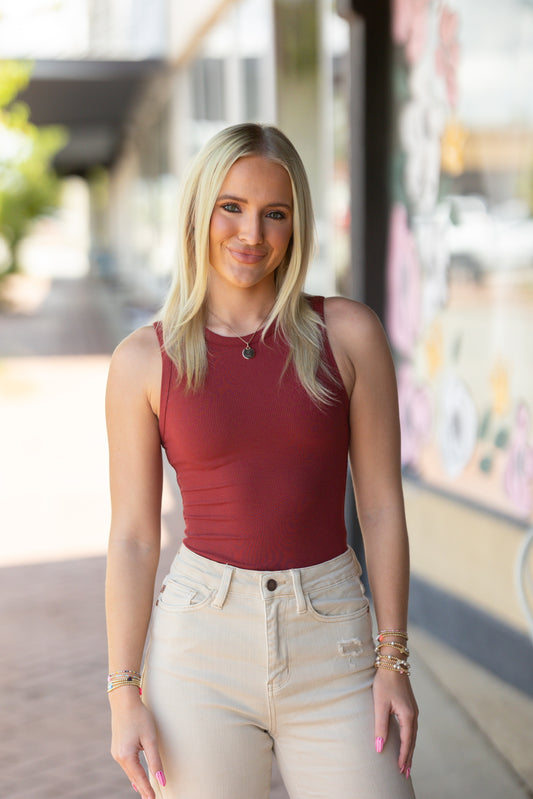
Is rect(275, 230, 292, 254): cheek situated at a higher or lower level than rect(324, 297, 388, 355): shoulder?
higher

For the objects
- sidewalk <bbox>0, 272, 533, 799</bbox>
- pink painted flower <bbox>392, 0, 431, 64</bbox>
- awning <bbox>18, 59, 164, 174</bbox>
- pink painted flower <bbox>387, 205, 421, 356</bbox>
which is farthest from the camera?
awning <bbox>18, 59, 164, 174</bbox>

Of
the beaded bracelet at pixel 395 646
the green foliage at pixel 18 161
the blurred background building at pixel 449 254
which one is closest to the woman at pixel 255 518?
the beaded bracelet at pixel 395 646

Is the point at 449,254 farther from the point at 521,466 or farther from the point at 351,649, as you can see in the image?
the point at 351,649

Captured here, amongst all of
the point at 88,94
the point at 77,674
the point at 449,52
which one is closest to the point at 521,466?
the point at 449,52

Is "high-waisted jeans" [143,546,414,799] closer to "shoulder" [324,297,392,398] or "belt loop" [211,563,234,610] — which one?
"belt loop" [211,563,234,610]

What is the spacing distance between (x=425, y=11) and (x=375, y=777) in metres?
3.82

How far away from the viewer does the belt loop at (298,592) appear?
5.58ft

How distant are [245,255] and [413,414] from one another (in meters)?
3.17

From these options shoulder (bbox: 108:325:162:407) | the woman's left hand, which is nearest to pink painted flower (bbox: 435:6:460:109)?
shoulder (bbox: 108:325:162:407)

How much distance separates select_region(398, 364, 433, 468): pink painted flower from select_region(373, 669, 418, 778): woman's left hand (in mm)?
3055

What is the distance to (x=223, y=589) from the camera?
172 centimetres

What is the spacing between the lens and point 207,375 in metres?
1.81

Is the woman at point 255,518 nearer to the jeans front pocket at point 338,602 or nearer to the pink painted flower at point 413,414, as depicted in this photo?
the jeans front pocket at point 338,602

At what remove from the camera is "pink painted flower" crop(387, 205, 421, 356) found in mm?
4754
